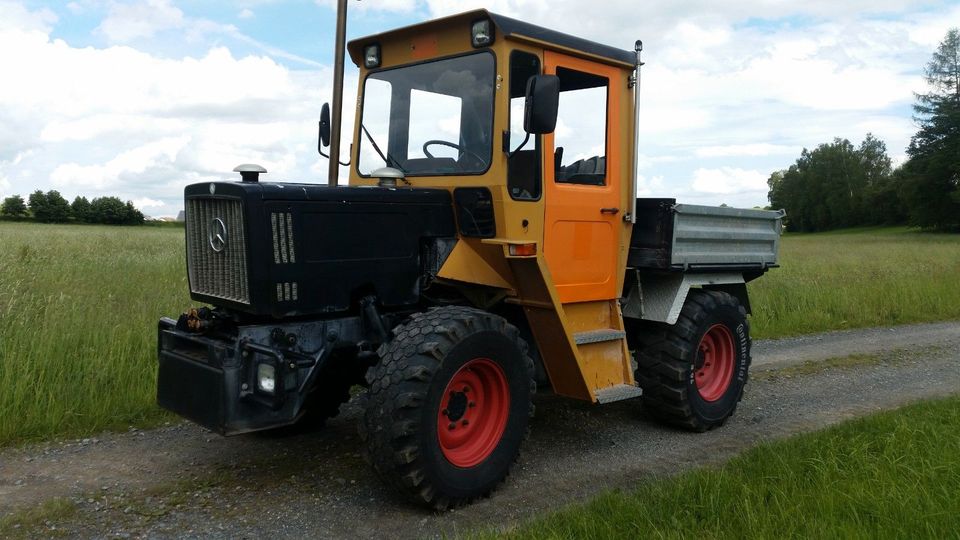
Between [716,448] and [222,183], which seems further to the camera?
[716,448]

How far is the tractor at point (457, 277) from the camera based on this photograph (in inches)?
156

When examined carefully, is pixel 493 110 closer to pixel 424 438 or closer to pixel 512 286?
pixel 512 286

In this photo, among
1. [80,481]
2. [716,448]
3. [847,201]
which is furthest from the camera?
[847,201]

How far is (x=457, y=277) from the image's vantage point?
4.59 meters

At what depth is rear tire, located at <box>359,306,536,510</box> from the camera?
3832 millimetres

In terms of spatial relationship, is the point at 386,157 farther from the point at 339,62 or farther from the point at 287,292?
the point at 339,62

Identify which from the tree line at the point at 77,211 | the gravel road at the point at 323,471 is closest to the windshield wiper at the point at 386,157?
the gravel road at the point at 323,471

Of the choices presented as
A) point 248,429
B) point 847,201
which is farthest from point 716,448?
point 847,201

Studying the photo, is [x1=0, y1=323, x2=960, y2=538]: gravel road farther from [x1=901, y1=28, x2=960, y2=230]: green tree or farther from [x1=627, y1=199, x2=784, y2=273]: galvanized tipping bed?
[x1=901, y1=28, x2=960, y2=230]: green tree

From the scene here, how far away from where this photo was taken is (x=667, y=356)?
5539 mm

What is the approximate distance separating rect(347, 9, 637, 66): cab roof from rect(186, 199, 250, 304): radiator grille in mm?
1650

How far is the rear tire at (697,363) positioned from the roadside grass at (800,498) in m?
0.95

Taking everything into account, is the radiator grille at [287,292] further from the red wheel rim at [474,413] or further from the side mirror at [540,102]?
the side mirror at [540,102]

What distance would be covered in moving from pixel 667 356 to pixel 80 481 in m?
3.84
